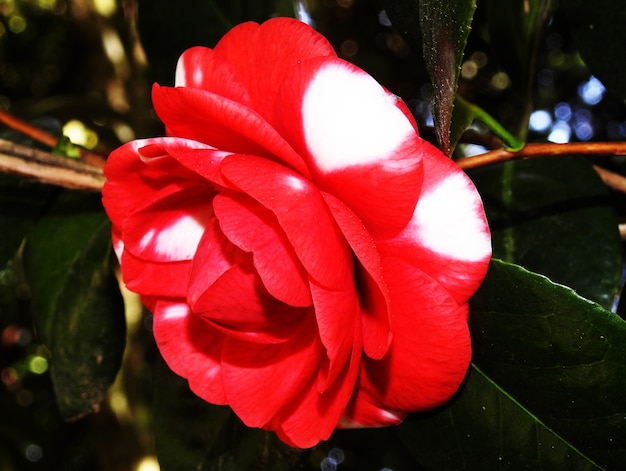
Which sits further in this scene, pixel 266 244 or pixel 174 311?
pixel 174 311

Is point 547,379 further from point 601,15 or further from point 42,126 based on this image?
point 42,126

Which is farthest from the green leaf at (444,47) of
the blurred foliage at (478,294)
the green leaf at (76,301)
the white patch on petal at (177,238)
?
the green leaf at (76,301)

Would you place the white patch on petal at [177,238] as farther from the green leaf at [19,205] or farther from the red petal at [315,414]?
the green leaf at [19,205]

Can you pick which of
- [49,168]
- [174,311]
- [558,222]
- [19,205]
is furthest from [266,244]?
[19,205]

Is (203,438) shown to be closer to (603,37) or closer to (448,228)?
(448,228)

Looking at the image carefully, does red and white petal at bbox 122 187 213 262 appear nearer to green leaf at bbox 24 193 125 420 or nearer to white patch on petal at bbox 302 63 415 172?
white patch on petal at bbox 302 63 415 172

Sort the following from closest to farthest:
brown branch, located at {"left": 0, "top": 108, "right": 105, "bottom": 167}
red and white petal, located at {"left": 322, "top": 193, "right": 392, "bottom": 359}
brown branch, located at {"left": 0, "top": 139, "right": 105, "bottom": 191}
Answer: red and white petal, located at {"left": 322, "top": 193, "right": 392, "bottom": 359}
brown branch, located at {"left": 0, "top": 139, "right": 105, "bottom": 191}
brown branch, located at {"left": 0, "top": 108, "right": 105, "bottom": 167}

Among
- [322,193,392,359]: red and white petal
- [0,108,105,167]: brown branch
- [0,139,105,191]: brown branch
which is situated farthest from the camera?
[0,108,105,167]: brown branch

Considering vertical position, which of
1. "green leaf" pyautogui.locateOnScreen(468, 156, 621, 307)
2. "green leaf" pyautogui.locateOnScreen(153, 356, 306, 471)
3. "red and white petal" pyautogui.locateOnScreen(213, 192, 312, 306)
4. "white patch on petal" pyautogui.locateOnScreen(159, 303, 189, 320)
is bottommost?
"green leaf" pyautogui.locateOnScreen(153, 356, 306, 471)

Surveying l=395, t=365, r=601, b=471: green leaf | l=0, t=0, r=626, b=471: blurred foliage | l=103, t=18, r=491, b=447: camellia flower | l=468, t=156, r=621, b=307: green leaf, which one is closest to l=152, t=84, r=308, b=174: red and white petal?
l=103, t=18, r=491, b=447: camellia flower
